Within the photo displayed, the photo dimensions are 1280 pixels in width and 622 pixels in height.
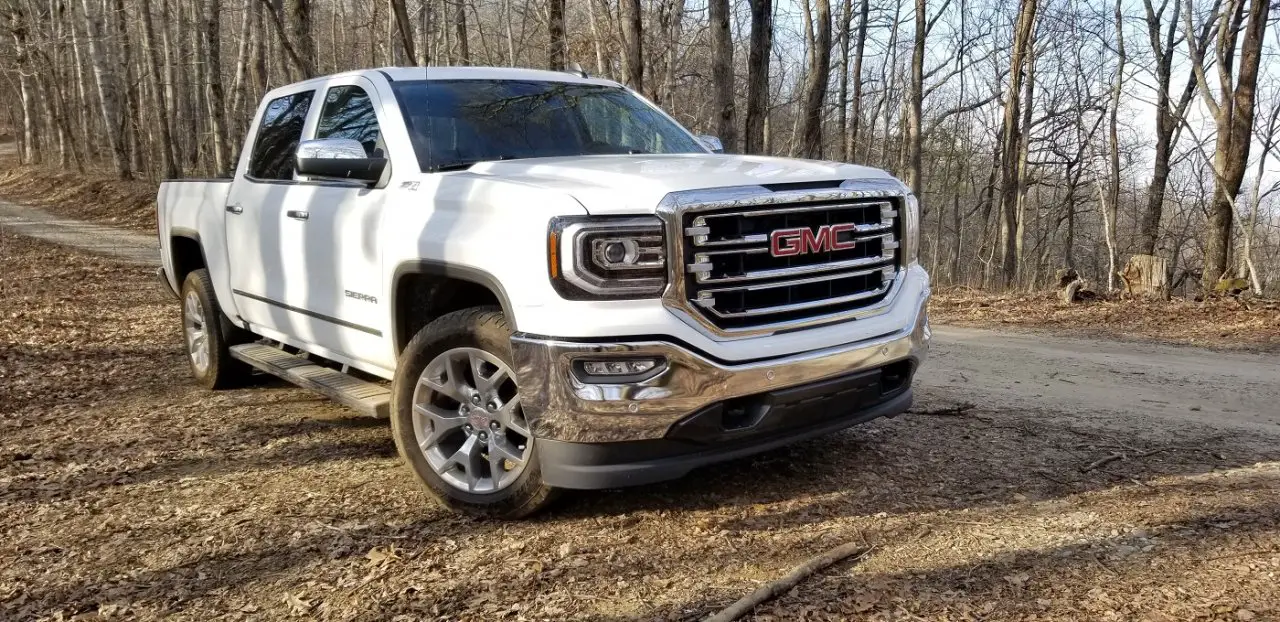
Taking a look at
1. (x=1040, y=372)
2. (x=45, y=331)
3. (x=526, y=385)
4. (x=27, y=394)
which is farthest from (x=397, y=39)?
(x=526, y=385)

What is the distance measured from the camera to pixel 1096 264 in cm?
3588

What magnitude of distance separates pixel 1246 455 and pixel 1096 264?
116ft

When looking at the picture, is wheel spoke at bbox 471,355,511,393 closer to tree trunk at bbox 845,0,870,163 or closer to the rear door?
the rear door

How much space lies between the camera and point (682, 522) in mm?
3654

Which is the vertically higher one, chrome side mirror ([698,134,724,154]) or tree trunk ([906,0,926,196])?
tree trunk ([906,0,926,196])

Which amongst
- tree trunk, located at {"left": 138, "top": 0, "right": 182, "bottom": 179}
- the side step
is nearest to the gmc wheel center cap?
the side step

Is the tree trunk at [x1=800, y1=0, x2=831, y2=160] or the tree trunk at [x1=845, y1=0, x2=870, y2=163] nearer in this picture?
the tree trunk at [x1=800, y1=0, x2=831, y2=160]

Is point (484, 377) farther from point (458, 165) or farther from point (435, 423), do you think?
point (458, 165)

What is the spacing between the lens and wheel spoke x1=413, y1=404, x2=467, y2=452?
375cm

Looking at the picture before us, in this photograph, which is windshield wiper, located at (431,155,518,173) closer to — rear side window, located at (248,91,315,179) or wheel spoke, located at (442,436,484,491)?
wheel spoke, located at (442,436,484,491)

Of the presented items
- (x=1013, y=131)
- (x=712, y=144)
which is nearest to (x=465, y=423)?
(x=712, y=144)

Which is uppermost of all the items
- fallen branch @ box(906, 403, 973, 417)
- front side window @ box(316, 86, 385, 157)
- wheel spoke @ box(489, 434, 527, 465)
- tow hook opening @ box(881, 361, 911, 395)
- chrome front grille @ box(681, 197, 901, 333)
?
front side window @ box(316, 86, 385, 157)

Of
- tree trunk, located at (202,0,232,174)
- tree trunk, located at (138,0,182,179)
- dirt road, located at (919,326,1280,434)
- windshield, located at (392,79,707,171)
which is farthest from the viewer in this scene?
tree trunk, located at (138,0,182,179)

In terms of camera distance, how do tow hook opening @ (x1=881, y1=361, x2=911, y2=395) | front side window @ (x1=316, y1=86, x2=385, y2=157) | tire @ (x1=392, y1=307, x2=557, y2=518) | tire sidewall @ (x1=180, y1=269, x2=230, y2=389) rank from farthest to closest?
tire sidewall @ (x1=180, y1=269, x2=230, y2=389)
front side window @ (x1=316, y1=86, x2=385, y2=157)
tow hook opening @ (x1=881, y1=361, x2=911, y2=395)
tire @ (x1=392, y1=307, x2=557, y2=518)
